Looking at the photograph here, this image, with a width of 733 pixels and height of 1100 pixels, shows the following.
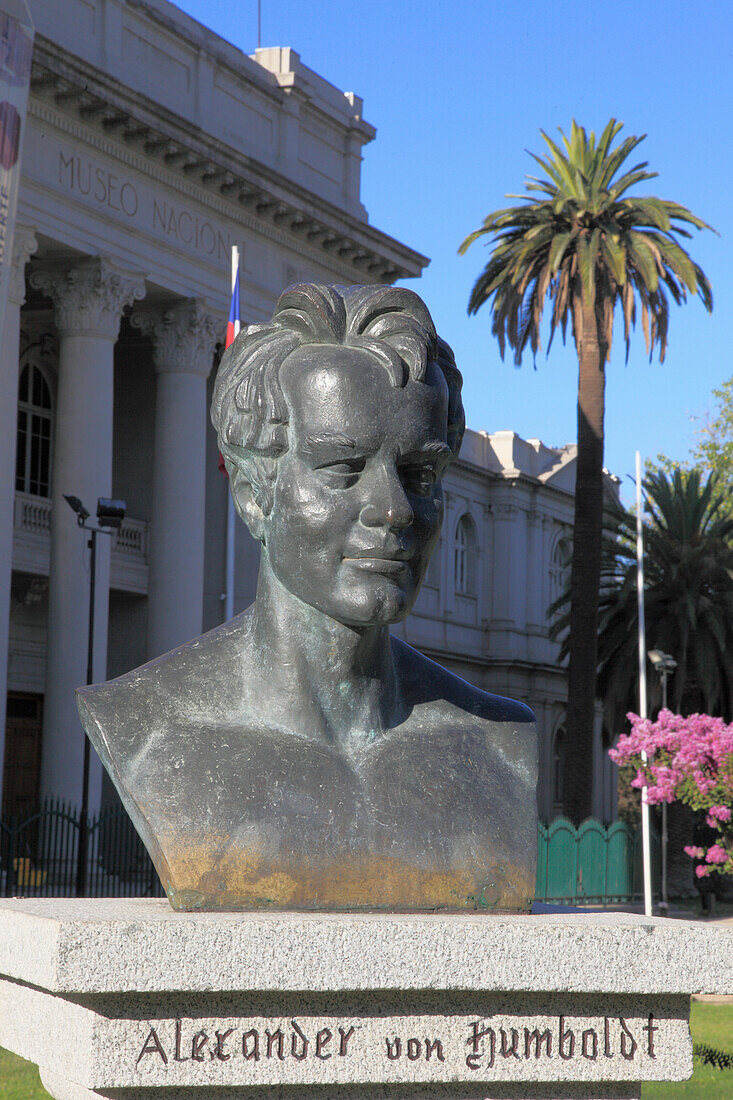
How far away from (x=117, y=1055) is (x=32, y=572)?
2568cm

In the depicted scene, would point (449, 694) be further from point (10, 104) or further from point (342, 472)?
point (10, 104)

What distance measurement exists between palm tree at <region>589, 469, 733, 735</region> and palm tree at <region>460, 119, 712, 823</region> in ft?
22.2

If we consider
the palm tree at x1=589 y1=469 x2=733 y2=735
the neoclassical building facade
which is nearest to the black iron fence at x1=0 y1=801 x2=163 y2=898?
the neoclassical building facade

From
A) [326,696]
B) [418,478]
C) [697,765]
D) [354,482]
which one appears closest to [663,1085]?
[326,696]

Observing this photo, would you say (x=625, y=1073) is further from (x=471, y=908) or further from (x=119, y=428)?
(x=119, y=428)

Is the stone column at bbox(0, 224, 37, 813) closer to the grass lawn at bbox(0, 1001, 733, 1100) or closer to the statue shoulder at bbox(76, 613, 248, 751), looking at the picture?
the grass lawn at bbox(0, 1001, 733, 1100)

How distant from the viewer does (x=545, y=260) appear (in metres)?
28.4

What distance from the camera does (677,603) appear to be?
33.5 metres

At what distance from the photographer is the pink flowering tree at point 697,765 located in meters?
18.8

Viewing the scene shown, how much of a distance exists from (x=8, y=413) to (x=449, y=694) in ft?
66.9

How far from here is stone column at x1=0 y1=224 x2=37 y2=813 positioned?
2372 cm

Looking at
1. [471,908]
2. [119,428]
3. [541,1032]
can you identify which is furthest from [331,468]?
[119,428]

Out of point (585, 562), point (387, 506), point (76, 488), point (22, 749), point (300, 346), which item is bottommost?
point (387, 506)

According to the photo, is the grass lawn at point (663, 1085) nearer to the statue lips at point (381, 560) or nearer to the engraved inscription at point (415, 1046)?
the engraved inscription at point (415, 1046)
